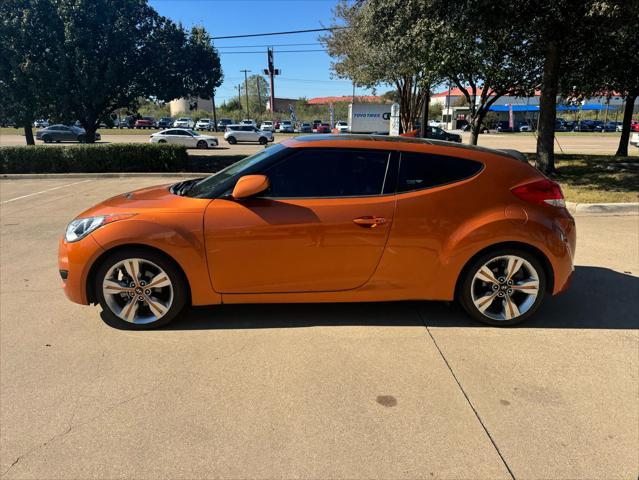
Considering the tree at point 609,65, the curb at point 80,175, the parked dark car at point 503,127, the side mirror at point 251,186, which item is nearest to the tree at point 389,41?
the tree at point 609,65

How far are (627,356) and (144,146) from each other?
1518 centimetres

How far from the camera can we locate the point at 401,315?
414cm

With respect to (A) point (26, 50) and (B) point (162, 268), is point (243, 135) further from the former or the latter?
(B) point (162, 268)

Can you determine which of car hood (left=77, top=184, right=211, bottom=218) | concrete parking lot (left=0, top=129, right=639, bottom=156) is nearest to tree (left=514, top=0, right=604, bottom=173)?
car hood (left=77, top=184, right=211, bottom=218)

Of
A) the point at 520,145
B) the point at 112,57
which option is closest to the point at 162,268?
the point at 112,57

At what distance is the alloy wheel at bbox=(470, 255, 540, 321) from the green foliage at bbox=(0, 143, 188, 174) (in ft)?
44.7

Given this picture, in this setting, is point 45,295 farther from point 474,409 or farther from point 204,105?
point 204,105

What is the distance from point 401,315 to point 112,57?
1607 centimetres

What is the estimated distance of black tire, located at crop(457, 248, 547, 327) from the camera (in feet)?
12.5

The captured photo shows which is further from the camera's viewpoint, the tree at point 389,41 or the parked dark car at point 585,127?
the parked dark car at point 585,127

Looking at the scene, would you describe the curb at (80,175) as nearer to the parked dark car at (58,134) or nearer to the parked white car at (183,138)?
the parked white car at (183,138)

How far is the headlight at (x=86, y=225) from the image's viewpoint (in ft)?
12.1

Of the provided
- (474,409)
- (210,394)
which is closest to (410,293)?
(474,409)

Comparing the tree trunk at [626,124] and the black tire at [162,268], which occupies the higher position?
the tree trunk at [626,124]
